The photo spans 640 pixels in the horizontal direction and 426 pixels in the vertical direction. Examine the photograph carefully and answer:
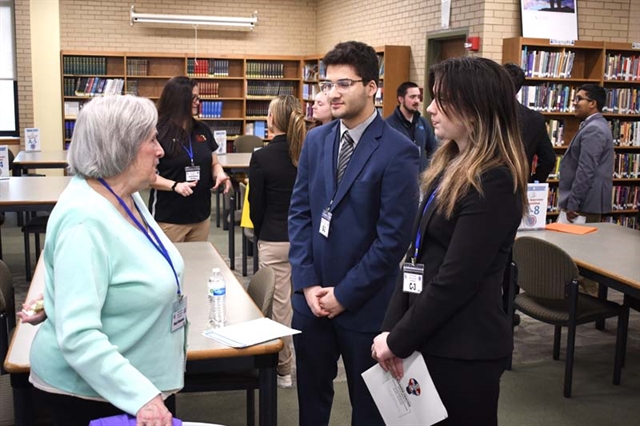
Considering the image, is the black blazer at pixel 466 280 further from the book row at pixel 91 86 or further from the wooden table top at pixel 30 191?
the book row at pixel 91 86

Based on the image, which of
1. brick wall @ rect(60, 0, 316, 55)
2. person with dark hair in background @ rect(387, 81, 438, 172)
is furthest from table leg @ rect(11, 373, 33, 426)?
brick wall @ rect(60, 0, 316, 55)

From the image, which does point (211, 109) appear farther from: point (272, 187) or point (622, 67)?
point (272, 187)

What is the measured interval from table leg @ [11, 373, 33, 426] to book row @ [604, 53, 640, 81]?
22.4ft

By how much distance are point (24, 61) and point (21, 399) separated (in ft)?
32.5

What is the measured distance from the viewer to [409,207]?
250cm

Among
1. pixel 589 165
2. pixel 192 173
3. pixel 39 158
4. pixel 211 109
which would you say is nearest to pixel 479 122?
pixel 192 173

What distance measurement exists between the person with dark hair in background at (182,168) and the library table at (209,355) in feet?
3.52

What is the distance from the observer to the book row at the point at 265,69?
12.1 m

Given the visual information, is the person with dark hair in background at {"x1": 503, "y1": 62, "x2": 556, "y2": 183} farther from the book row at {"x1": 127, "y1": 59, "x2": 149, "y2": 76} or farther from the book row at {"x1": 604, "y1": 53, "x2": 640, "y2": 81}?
the book row at {"x1": 127, "y1": 59, "x2": 149, "y2": 76}

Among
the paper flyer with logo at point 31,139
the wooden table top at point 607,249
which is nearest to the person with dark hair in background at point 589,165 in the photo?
the wooden table top at point 607,249

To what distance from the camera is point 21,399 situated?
2.21m

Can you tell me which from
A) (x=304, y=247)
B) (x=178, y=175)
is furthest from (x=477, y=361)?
(x=178, y=175)

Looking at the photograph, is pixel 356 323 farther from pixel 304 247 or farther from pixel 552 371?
pixel 552 371

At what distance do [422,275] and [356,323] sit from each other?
56cm
